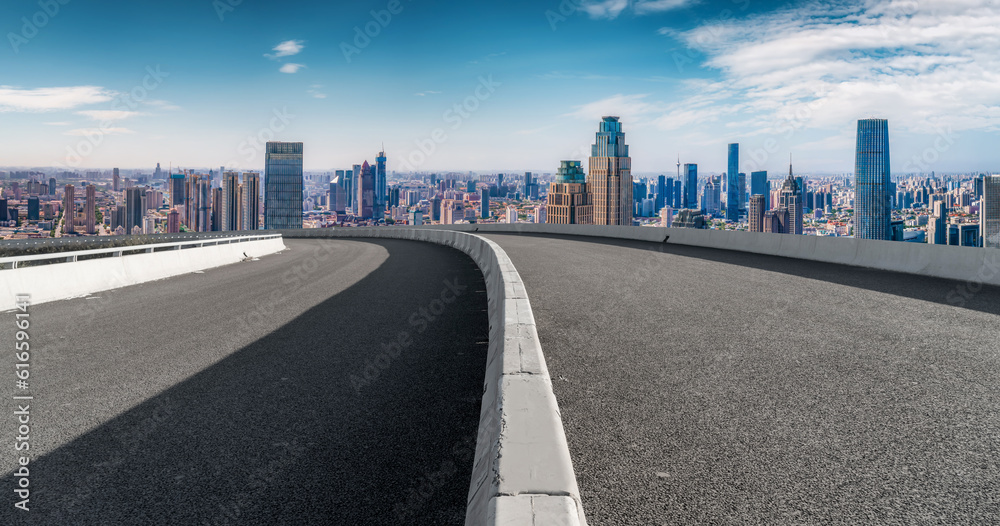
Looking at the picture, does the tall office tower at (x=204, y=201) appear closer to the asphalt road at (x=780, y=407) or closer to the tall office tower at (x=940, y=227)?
the tall office tower at (x=940, y=227)

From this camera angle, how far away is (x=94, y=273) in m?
13.9

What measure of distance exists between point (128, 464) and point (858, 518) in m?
4.34

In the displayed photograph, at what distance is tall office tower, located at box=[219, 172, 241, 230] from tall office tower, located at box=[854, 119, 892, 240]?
102 meters

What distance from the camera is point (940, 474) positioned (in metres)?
3.58

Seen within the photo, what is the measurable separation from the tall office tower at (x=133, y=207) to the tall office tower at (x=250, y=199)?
50474mm

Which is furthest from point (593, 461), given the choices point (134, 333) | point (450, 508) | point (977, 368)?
point (134, 333)

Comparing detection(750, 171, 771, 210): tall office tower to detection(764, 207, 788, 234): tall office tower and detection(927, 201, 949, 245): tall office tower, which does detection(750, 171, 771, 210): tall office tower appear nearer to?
detection(764, 207, 788, 234): tall office tower

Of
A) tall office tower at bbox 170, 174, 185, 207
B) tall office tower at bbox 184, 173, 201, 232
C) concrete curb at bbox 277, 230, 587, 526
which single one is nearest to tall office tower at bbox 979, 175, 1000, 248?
concrete curb at bbox 277, 230, 587, 526

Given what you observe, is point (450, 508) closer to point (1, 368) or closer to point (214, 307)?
point (1, 368)

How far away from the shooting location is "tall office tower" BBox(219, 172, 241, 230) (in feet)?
379

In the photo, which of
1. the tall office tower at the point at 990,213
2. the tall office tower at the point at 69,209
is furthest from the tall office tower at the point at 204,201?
the tall office tower at the point at 990,213

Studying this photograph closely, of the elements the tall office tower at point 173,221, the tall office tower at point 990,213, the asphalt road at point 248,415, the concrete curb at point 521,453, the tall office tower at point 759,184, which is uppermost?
the tall office tower at point 759,184

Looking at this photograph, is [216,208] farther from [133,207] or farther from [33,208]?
[33,208]

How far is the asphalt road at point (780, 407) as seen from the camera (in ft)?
10.8
